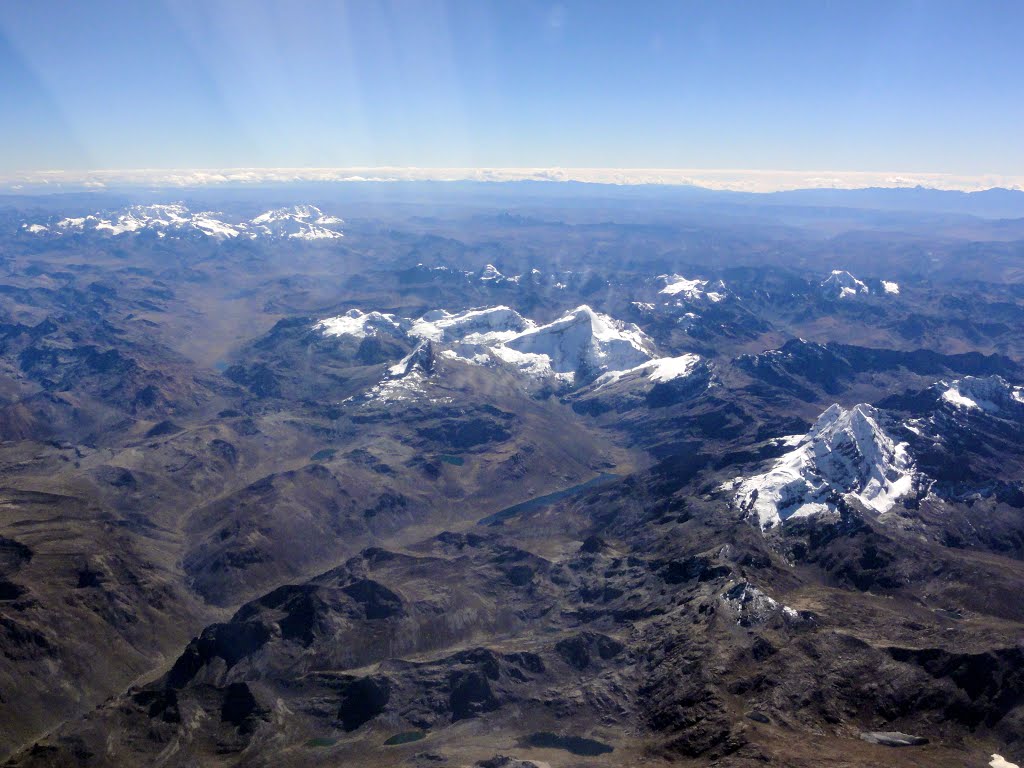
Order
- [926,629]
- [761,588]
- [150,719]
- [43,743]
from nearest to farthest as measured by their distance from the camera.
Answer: [43,743], [150,719], [926,629], [761,588]

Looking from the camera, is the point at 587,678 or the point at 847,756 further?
the point at 587,678

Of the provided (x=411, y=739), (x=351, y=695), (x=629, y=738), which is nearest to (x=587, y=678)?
(x=629, y=738)

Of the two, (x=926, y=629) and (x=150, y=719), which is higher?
(x=926, y=629)

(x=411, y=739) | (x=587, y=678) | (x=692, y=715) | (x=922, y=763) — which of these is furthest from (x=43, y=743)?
(x=922, y=763)

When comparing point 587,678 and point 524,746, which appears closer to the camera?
point 524,746

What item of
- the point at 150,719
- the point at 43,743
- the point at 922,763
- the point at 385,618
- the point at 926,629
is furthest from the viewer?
the point at 385,618

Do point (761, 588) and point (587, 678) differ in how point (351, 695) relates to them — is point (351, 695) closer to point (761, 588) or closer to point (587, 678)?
point (587, 678)

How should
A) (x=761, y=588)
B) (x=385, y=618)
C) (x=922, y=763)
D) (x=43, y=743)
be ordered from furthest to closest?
(x=385, y=618), (x=761, y=588), (x=43, y=743), (x=922, y=763)

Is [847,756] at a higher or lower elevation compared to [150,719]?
higher

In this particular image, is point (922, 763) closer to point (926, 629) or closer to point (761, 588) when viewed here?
point (926, 629)
